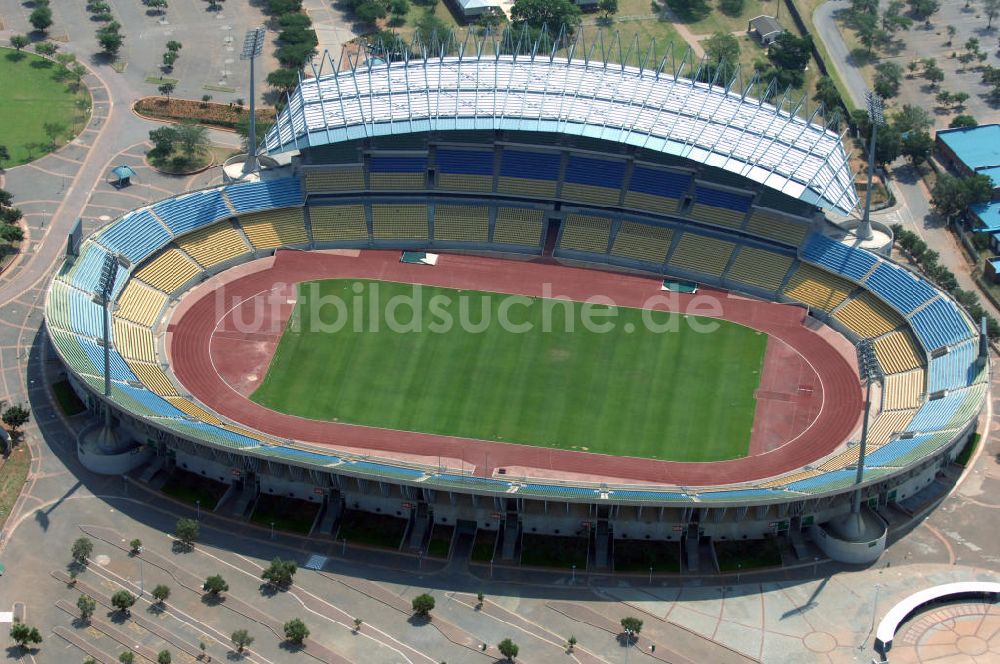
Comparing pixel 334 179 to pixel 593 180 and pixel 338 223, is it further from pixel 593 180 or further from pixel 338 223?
pixel 593 180

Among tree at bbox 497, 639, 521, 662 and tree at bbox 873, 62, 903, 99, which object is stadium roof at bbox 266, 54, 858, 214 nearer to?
tree at bbox 873, 62, 903, 99

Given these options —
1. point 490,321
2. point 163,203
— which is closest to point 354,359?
point 490,321

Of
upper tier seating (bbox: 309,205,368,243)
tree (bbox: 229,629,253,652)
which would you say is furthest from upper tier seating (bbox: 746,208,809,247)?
tree (bbox: 229,629,253,652)

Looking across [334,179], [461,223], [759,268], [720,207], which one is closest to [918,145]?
[720,207]

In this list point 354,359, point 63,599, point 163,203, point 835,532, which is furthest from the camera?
point 163,203

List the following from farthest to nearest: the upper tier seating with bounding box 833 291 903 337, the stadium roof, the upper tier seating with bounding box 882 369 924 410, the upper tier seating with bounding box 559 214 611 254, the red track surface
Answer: the upper tier seating with bounding box 559 214 611 254, the stadium roof, the upper tier seating with bounding box 833 291 903 337, the upper tier seating with bounding box 882 369 924 410, the red track surface

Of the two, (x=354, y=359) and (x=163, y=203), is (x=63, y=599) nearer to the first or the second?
(x=354, y=359)
